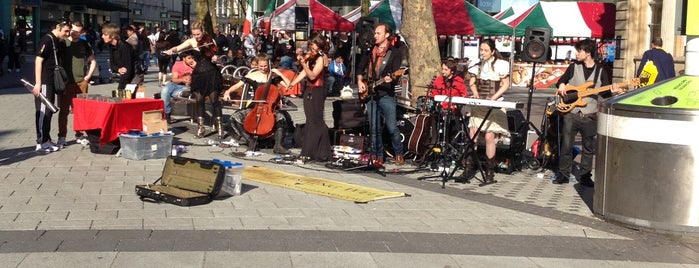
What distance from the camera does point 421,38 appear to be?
1758 cm

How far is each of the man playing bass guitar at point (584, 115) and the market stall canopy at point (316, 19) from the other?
20.4m

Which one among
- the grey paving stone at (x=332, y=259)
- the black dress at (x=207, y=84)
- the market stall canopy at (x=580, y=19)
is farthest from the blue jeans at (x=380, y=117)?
the market stall canopy at (x=580, y=19)

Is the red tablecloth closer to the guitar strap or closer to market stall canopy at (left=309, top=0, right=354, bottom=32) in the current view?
the guitar strap

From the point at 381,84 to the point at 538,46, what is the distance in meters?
2.37

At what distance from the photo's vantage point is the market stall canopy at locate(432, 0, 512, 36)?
29.3m

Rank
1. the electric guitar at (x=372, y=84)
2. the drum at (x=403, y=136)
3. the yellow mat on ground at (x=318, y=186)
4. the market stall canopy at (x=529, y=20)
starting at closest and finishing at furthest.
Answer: the yellow mat on ground at (x=318, y=186)
the electric guitar at (x=372, y=84)
the drum at (x=403, y=136)
the market stall canopy at (x=529, y=20)

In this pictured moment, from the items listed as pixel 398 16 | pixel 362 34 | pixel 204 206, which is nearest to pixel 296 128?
pixel 362 34

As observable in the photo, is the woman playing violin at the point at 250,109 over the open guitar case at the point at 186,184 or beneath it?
over

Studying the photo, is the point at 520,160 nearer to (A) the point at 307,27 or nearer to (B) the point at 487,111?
(B) the point at 487,111

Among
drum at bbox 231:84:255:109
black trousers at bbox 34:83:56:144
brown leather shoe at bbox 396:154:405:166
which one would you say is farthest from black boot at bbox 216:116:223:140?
brown leather shoe at bbox 396:154:405:166

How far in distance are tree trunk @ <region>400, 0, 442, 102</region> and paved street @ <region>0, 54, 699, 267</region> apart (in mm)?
6787

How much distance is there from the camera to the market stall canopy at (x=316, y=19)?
103 ft

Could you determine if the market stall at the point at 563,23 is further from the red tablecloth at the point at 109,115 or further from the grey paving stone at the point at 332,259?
the grey paving stone at the point at 332,259

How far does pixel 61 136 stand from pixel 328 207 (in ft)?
16.5
